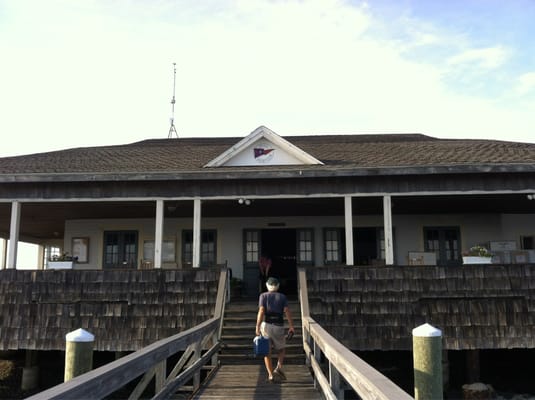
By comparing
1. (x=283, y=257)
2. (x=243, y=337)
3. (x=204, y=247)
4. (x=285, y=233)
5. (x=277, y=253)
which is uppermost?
(x=285, y=233)

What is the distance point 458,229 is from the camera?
15.3 metres

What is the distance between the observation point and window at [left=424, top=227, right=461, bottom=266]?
1512cm

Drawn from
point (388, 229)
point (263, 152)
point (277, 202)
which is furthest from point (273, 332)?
point (263, 152)

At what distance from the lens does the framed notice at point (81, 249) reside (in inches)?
621

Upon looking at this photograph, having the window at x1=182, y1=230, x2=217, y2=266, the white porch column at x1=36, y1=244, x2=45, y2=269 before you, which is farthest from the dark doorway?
the white porch column at x1=36, y1=244, x2=45, y2=269

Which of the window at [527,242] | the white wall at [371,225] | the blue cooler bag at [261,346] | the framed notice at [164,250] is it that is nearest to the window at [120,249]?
the white wall at [371,225]

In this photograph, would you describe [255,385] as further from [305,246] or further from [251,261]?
[305,246]

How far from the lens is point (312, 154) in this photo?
14.6m

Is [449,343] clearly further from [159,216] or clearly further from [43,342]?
[43,342]

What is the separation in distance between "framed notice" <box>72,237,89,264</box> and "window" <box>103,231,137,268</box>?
1.92ft

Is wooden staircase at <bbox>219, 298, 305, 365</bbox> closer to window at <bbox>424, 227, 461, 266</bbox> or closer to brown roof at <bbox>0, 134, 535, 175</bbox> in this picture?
brown roof at <bbox>0, 134, 535, 175</bbox>

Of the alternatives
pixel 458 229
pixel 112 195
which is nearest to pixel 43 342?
pixel 112 195

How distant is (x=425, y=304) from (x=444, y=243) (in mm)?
5129

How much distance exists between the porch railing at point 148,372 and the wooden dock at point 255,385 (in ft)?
1.05
